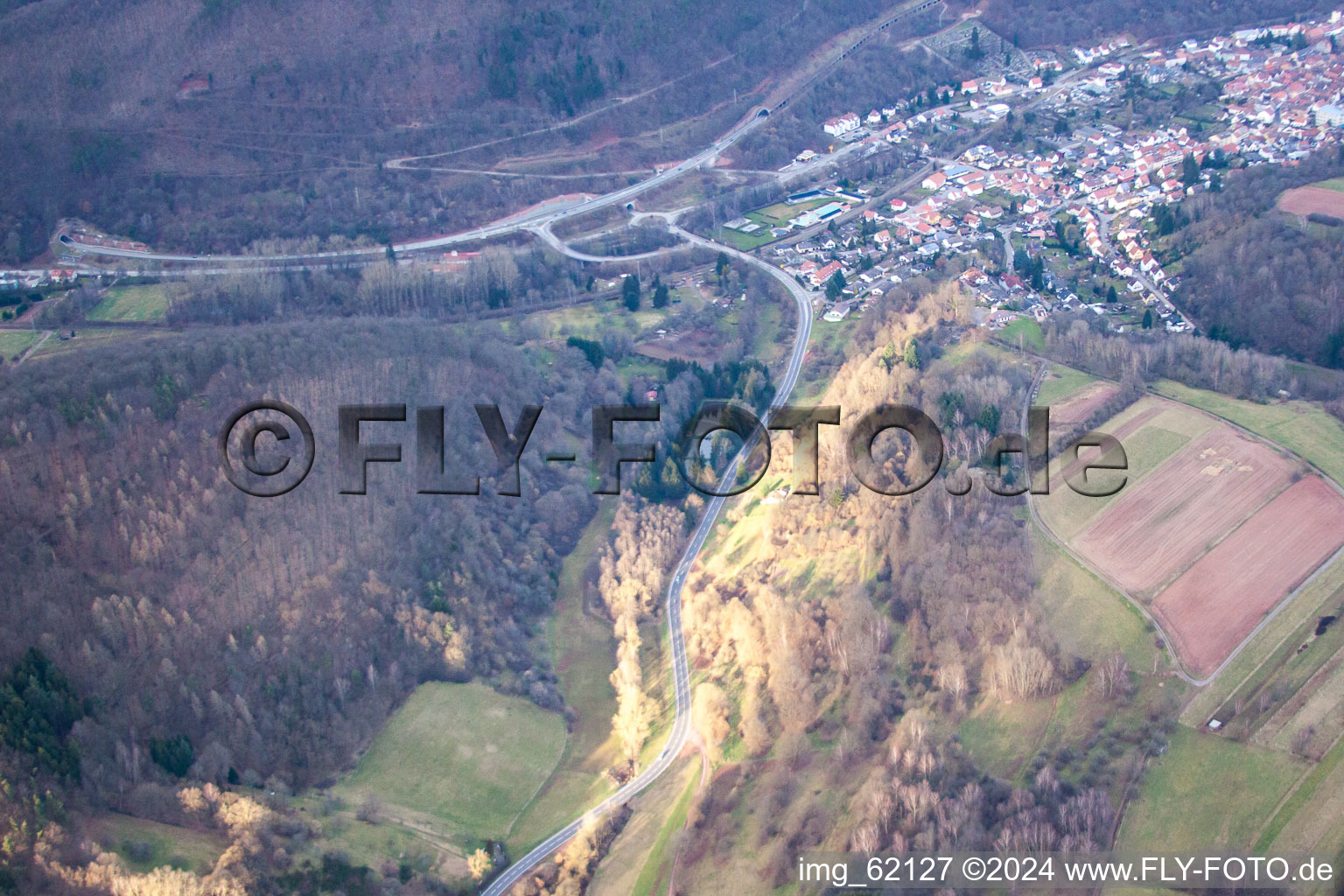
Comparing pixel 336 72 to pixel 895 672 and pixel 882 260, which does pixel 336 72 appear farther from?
pixel 895 672

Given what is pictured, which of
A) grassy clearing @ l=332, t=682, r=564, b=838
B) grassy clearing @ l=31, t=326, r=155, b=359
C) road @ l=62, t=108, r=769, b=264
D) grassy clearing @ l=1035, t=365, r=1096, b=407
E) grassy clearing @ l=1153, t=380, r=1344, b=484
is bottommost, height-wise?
grassy clearing @ l=332, t=682, r=564, b=838

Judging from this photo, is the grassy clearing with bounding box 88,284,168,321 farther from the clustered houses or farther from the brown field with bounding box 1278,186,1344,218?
the brown field with bounding box 1278,186,1344,218

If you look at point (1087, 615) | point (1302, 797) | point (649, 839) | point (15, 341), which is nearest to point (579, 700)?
point (649, 839)

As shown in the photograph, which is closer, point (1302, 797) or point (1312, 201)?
point (1302, 797)

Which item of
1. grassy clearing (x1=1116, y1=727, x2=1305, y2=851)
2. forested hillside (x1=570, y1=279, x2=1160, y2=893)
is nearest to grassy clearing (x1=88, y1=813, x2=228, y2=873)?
forested hillside (x1=570, y1=279, x2=1160, y2=893)

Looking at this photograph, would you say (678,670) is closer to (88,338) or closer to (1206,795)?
(1206,795)
